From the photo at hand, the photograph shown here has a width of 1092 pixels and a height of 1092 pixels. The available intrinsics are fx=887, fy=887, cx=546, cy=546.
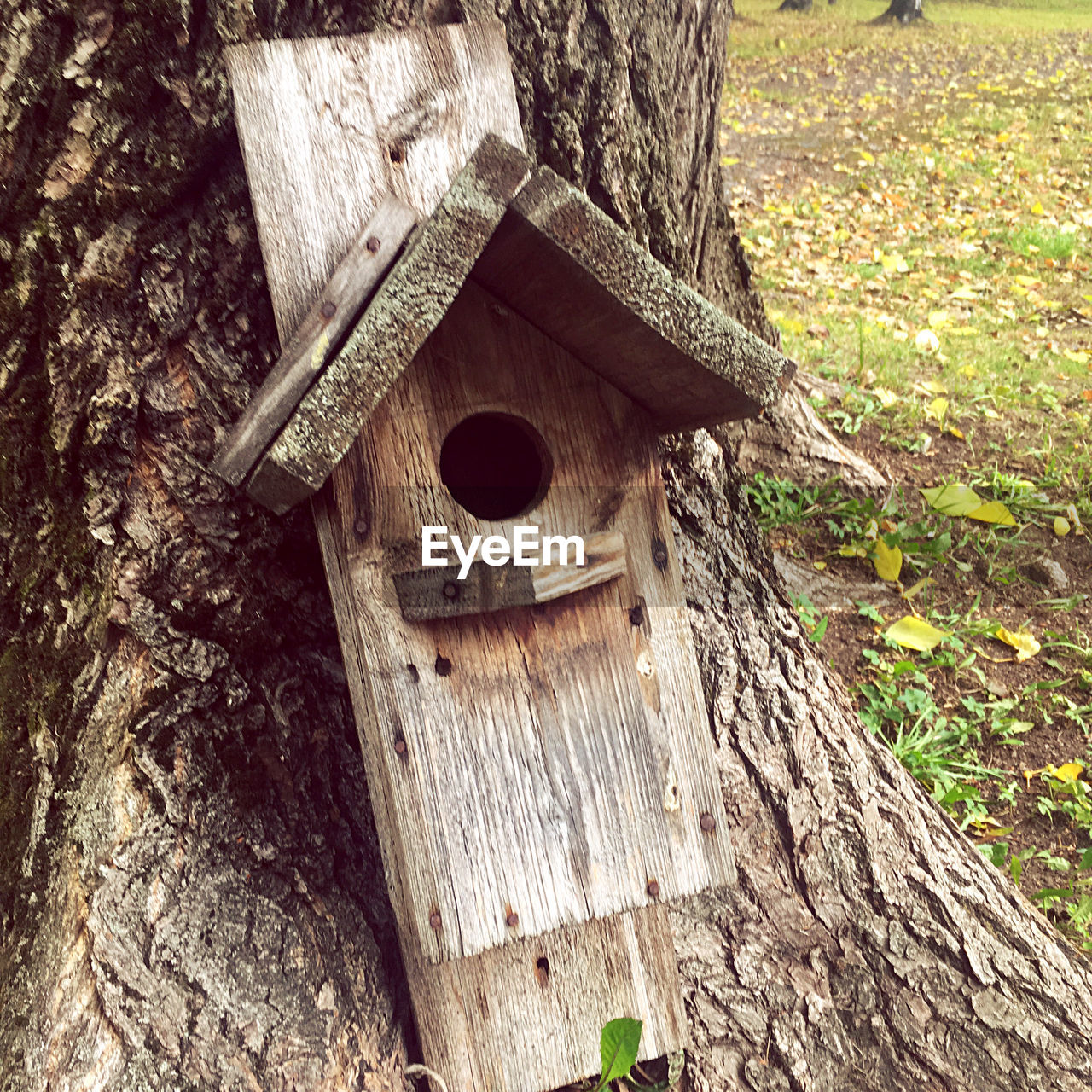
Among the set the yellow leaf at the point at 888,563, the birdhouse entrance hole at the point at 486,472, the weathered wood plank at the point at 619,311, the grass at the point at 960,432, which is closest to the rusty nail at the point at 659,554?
the weathered wood plank at the point at 619,311

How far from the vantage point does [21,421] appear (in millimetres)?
1553

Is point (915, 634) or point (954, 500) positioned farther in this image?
point (954, 500)

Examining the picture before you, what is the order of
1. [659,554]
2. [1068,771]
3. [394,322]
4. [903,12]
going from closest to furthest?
[394,322]
[659,554]
[1068,771]
[903,12]

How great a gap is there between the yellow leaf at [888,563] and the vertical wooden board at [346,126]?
2.21 meters

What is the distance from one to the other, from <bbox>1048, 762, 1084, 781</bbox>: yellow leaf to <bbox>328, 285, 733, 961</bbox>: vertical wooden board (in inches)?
64.3

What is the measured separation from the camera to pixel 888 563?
315cm

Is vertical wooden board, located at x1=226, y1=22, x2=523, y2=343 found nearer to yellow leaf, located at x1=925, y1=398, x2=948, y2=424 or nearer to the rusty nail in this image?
the rusty nail

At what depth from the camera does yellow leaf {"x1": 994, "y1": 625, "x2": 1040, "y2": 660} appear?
2924 millimetres

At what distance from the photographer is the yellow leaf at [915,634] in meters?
2.90

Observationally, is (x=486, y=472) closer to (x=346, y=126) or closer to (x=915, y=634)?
(x=346, y=126)

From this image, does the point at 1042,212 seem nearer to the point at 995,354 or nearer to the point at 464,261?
the point at 995,354

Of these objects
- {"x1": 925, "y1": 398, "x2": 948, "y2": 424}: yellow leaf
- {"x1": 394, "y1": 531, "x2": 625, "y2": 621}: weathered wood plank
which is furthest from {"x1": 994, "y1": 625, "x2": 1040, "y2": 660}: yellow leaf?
{"x1": 394, "y1": 531, "x2": 625, "y2": 621}: weathered wood plank

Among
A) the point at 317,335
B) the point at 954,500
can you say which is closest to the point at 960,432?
the point at 954,500

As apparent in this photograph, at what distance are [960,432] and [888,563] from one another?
105 centimetres
